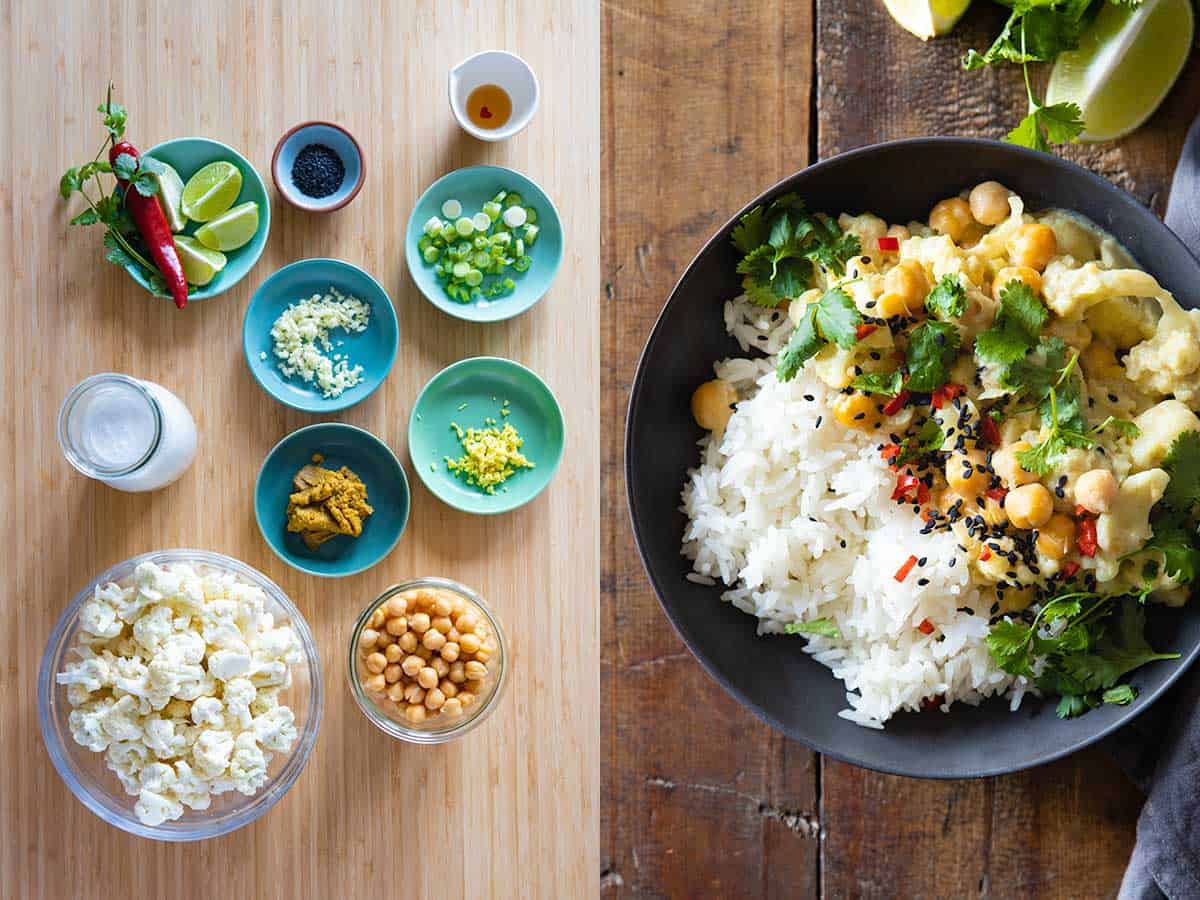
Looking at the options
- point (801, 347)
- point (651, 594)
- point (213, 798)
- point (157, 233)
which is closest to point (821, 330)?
point (801, 347)

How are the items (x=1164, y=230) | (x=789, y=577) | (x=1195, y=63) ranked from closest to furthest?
(x=1164, y=230) < (x=789, y=577) < (x=1195, y=63)

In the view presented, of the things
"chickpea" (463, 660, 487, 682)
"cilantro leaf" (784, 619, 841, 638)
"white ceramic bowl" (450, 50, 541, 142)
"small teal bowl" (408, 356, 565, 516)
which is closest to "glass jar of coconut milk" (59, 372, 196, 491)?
"small teal bowl" (408, 356, 565, 516)

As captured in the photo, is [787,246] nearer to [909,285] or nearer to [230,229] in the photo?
[909,285]

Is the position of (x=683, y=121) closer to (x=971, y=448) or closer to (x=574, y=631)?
(x=971, y=448)

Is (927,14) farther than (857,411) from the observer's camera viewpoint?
Yes

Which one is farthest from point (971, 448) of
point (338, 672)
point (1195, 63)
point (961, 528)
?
point (338, 672)

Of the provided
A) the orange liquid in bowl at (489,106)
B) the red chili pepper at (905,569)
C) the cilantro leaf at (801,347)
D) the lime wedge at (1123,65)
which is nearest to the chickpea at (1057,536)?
the red chili pepper at (905,569)

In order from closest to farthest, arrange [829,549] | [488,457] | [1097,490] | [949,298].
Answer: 1. [1097,490]
2. [949,298]
3. [829,549]
4. [488,457]
